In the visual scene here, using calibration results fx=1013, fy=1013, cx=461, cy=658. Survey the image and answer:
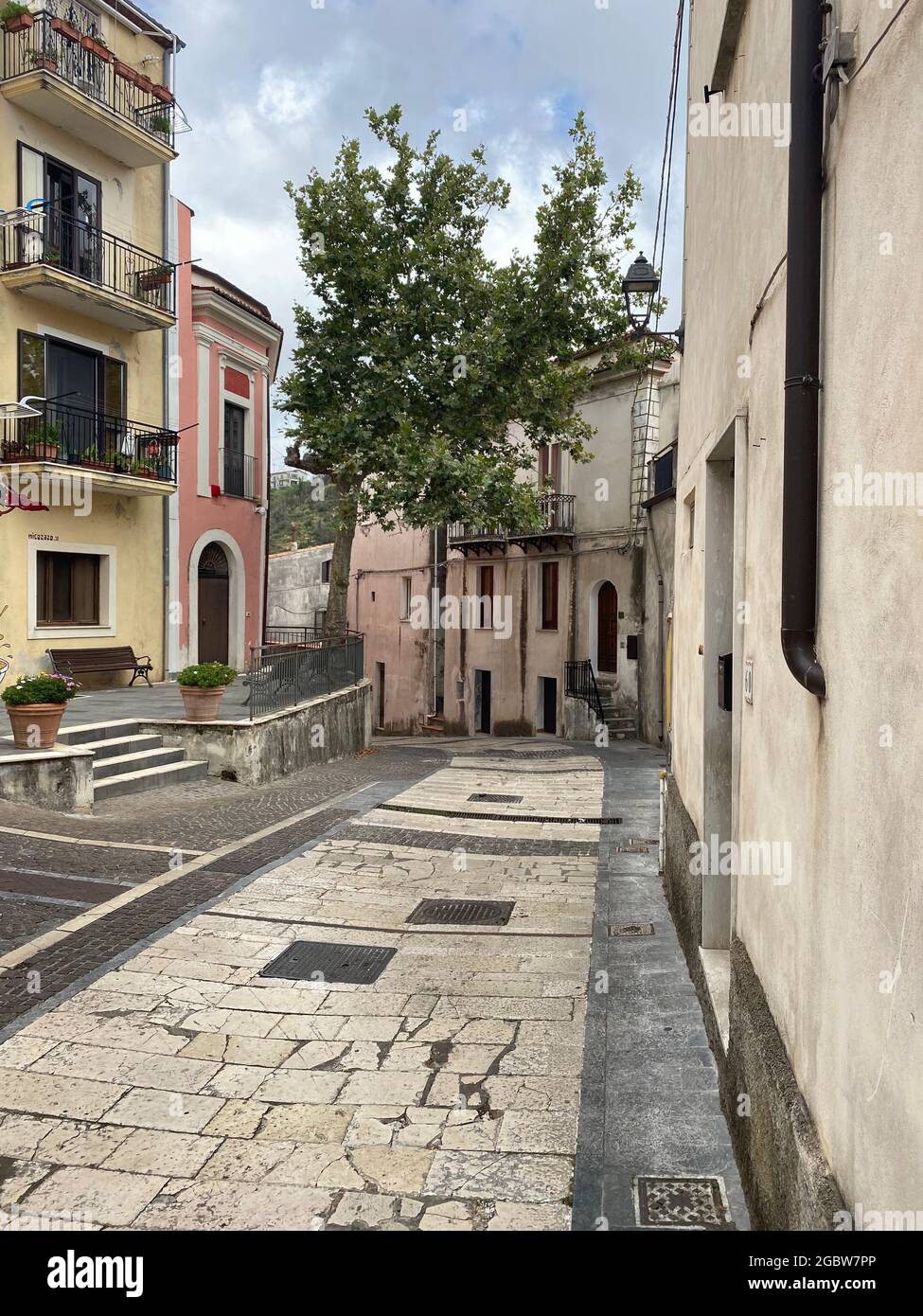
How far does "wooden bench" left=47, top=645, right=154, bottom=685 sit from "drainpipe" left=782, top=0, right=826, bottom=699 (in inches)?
619

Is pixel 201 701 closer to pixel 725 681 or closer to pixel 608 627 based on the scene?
pixel 725 681

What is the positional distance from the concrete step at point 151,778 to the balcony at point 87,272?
27.9 feet

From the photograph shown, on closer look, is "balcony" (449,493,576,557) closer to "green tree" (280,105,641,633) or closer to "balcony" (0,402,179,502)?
"green tree" (280,105,641,633)

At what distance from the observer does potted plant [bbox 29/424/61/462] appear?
15961 mm

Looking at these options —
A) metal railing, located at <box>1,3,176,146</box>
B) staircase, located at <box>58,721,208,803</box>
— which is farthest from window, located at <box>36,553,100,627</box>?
metal railing, located at <box>1,3,176,146</box>

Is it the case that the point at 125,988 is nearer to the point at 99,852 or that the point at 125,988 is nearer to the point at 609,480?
the point at 99,852

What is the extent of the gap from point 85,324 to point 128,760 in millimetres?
9436

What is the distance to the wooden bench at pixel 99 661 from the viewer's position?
674 inches

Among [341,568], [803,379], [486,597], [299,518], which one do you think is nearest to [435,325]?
[341,568]

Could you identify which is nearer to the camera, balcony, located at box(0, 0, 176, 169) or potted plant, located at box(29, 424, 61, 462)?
potted plant, located at box(29, 424, 61, 462)

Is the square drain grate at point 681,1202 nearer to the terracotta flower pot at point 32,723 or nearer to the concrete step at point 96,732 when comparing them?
the terracotta flower pot at point 32,723

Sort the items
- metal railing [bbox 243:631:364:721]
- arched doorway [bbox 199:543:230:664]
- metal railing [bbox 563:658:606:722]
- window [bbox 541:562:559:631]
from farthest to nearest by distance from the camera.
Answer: window [bbox 541:562:559:631] → metal railing [bbox 563:658:606:722] → arched doorway [bbox 199:543:230:664] → metal railing [bbox 243:631:364:721]
